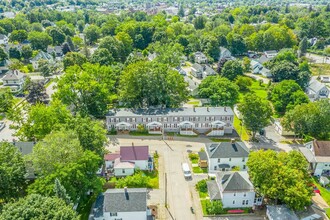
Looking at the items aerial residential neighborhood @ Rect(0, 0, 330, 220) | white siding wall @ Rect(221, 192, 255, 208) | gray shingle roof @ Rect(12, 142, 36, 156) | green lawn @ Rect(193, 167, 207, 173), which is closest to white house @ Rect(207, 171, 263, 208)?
white siding wall @ Rect(221, 192, 255, 208)

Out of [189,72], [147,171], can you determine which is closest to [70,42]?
[189,72]

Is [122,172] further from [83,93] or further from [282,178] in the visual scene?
[282,178]

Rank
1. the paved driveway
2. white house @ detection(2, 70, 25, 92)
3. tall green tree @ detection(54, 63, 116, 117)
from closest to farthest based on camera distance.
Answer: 1. the paved driveway
2. tall green tree @ detection(54, 63, 116, 117)
3. white house @ detection(2, 70, 25, 92)

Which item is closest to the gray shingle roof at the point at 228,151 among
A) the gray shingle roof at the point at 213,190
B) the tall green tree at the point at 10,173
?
the gray shingle roof at the point at 213,190

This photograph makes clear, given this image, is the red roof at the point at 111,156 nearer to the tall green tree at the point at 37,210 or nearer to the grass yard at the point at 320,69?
the tall green tree at the point at 37,210

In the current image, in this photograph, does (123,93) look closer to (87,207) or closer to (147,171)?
(147,171)

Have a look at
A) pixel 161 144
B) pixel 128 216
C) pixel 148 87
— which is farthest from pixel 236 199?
pixel 148 87

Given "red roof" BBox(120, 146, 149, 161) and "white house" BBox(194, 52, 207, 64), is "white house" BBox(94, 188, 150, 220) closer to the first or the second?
"red roof" BBox(120, 146, 149, 161)
